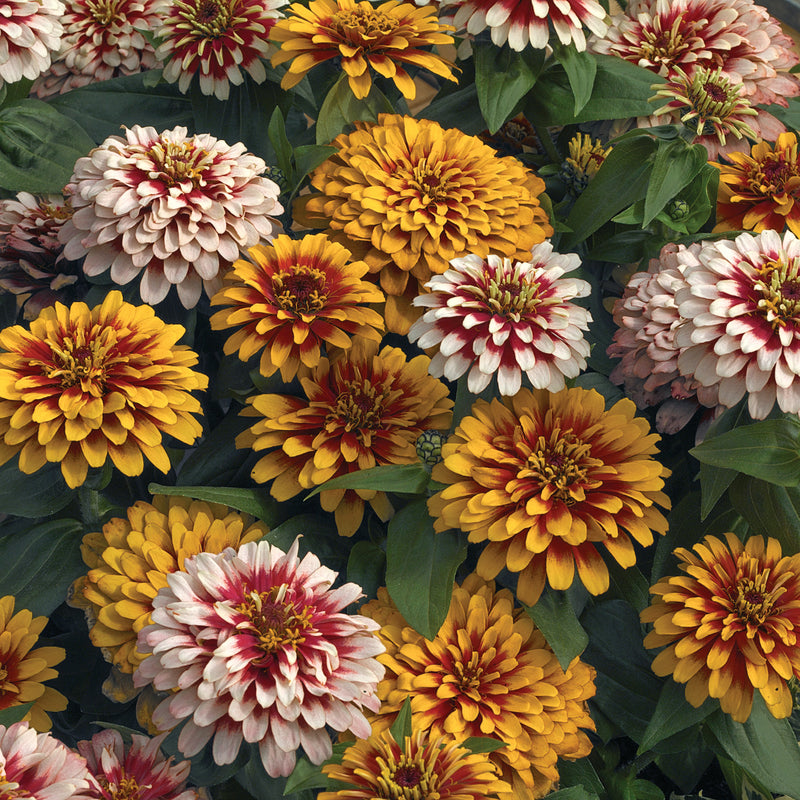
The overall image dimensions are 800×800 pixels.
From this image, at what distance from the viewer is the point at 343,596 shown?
508 millimetres

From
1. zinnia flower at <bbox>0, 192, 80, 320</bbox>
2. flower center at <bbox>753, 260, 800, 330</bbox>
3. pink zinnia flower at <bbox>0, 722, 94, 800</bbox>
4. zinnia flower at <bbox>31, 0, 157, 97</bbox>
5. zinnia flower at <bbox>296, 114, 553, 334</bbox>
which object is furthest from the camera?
zinnia flower at <bbox>31, 0, 157, 97</bbox>

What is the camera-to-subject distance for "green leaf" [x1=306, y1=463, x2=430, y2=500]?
1.86 feet

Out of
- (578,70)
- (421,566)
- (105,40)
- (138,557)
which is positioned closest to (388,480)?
(421,566)

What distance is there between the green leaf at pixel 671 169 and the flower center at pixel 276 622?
37cm

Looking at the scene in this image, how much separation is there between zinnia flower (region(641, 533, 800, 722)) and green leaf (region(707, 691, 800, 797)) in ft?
0.08

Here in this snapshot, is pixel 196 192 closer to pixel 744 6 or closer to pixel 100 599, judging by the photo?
pixel 100 599

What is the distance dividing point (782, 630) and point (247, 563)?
0.32 m

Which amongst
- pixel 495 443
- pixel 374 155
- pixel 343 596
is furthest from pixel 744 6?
pixel 343 596

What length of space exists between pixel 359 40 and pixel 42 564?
1.52ft

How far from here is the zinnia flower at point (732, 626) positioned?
55cm

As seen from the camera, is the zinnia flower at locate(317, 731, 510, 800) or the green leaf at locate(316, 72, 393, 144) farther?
the green leaf at locate(316, 72, 393, 144)

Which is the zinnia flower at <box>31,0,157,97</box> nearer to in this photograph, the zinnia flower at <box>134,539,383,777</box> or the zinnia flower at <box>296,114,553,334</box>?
the zinnia flower at <box>296,114,553,334</box>

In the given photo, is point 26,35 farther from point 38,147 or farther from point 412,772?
point 412,772

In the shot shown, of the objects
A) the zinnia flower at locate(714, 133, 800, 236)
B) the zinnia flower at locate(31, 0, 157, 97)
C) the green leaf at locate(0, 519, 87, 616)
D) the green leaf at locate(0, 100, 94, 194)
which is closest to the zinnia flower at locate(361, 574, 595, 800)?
the green leaf at locate(0, 519, 87, 616)
